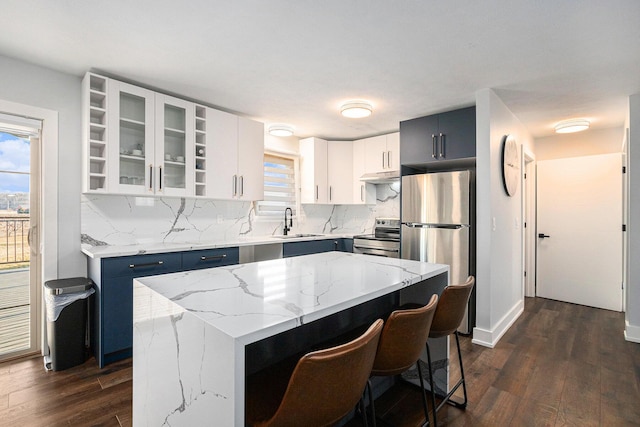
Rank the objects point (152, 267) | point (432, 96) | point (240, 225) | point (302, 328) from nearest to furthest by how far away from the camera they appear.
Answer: point (302, 328)
point (152, 267)
point (432, 96)
point (240, 225)

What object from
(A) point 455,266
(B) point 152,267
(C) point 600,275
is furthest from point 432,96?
(C) point 600,275

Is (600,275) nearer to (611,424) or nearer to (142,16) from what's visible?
(611,424)

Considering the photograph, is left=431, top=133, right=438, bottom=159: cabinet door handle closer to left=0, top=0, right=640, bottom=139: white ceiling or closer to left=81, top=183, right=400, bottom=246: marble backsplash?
left=0, top=0, right=640, bottom=139: white ceiling

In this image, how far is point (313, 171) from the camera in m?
4.61

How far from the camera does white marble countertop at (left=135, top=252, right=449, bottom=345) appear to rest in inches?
39.7

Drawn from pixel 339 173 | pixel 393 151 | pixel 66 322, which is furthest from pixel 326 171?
pixel 66 322

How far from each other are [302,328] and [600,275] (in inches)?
179

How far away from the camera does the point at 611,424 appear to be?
6.09ft

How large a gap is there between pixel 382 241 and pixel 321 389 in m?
3.17

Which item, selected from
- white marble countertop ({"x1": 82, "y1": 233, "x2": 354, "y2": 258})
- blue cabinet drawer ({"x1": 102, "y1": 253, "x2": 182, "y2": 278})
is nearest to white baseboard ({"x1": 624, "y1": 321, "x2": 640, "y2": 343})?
white marble countertop ({"x1": 82, "y1": 233, "x2": 354, "y2": 258})

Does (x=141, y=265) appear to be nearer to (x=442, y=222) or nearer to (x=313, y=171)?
(x=313, y=171)

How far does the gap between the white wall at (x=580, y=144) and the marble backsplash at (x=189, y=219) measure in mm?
2243

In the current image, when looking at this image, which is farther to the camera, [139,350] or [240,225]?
[240,225]

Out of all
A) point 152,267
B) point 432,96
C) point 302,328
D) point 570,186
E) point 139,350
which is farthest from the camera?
point 570,186
